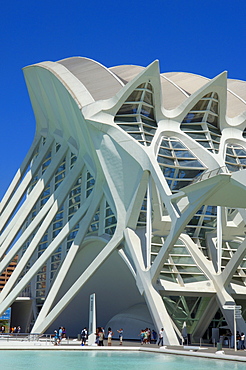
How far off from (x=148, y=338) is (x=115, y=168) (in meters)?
11.4

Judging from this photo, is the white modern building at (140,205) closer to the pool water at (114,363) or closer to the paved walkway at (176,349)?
the paved walkway at (176,349)

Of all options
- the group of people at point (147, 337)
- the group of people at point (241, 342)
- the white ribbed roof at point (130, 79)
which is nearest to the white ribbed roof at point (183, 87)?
the white ribbed roof at point (130, 79)

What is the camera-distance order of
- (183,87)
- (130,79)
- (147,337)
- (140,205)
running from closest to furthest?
(147,337) → (140,205) → (130,79) → (183,87)

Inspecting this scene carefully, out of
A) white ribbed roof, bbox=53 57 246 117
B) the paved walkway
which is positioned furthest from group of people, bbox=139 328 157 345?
white ribbed roof, bbox=53 57 246 117

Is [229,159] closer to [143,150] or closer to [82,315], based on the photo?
[143,150]

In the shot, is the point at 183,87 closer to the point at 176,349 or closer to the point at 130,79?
the point at 130,79

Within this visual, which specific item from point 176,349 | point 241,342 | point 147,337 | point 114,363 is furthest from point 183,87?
point 114,363

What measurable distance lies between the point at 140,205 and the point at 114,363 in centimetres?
1520

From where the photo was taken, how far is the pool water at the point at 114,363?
18891 mm

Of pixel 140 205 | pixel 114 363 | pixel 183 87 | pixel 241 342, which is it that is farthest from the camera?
pixel 183 87

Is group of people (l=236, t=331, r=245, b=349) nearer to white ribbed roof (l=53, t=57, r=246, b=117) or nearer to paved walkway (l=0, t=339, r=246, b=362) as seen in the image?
paved walkway (l=0, t=339, r=246, b=362)

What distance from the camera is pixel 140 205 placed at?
34.8 meters

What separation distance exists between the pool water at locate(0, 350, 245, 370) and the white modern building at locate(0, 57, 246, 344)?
6.83 meters

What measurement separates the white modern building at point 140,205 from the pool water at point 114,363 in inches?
269
